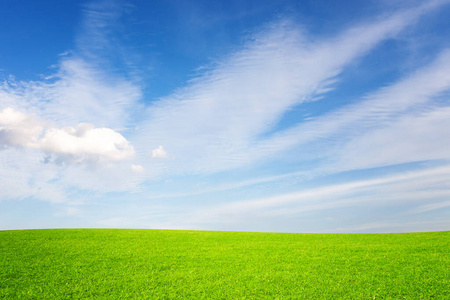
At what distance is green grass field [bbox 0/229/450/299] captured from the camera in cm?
1352

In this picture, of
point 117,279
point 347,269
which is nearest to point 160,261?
point 117,279

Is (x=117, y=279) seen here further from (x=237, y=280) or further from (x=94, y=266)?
(x=237, y=280)

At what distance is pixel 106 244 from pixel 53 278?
7.99 m

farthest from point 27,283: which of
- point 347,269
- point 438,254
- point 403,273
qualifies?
point 438,254

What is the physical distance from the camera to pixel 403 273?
15.5 m

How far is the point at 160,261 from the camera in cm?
1825

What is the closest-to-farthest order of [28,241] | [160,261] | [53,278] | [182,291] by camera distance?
[182,291]
[53,278]
[160,261]
[28,241]

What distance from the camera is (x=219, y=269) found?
54.9 ft

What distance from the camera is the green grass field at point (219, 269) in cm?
1352

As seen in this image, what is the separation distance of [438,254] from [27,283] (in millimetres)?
23397

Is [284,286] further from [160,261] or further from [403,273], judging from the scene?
[160,261]

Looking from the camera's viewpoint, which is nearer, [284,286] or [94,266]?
[284,286]

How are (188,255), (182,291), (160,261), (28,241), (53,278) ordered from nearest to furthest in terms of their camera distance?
1. (182,291)
2. (53,278)
3. (160,261)
4. (188,255)
5. (28,241)

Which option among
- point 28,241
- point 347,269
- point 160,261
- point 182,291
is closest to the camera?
point 182,291
